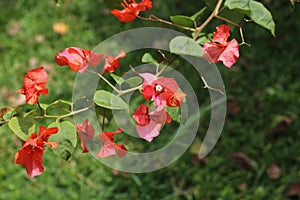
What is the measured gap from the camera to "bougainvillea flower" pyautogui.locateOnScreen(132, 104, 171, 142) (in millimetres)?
928

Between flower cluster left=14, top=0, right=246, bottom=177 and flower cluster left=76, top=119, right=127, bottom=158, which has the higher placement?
flower cluster left=14, top=0, right=246, bottom=177

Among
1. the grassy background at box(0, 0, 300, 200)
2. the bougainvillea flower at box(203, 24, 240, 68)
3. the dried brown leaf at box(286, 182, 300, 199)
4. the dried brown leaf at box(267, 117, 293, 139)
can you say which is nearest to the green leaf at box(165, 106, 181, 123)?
the bougainvillea flower at box(203, 24, 240, 68)

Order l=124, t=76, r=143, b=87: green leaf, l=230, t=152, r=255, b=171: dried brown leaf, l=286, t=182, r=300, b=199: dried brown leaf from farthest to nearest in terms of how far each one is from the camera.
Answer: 1. l=230, t=152, r=255, b=171: dried brown leaf
2. l=286, t=182, r=300, b=199: dried brown leaf
3. l=124, t=76, r=143, b=87: green leaf

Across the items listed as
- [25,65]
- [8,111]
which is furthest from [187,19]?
[25,65]

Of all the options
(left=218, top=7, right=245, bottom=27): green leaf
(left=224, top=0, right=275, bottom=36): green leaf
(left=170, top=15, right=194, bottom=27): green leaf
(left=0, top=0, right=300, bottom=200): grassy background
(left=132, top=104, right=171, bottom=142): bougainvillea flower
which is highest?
(left=224, top=0, right=275, bottom=36): green leaf

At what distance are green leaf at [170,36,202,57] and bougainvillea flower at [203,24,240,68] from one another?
0.03m

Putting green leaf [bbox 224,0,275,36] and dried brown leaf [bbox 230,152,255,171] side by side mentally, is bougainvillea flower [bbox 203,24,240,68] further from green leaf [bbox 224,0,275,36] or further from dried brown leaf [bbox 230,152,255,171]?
dried brown leaf [bbox 230,152,255,171]

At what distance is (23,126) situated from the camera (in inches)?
37.5

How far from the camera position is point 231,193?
1.84 m

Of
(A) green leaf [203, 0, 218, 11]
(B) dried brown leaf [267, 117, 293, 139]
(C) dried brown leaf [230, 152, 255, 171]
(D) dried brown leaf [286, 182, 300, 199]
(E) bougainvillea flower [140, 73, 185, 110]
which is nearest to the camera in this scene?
(E) bougainvillea flower [140, 73, 185, 110]

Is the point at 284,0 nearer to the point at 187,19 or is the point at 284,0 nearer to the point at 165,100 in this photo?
the point at 187,19

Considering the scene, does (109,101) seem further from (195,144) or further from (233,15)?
(195,144)

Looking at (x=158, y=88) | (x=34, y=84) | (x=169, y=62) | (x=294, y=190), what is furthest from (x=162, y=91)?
(x=294, y=190)

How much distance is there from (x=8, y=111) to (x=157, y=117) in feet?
1.07
